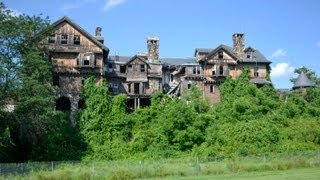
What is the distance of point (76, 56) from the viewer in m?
59.9

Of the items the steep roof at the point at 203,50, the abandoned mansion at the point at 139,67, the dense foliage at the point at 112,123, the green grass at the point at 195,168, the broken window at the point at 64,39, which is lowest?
the green grass at the point at 195,168

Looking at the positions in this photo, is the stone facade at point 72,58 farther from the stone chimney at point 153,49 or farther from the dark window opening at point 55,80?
the stone chimney at point 153,49

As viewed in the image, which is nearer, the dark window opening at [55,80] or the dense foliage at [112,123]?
the dense foliage at [112,123]

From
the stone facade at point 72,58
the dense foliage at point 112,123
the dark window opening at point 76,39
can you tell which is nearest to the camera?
the dense foliage at point 112,123

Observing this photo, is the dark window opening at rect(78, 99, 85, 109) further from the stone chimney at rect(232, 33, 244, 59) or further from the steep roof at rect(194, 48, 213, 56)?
the stone chimney at rect(232, 33, 244, 59)

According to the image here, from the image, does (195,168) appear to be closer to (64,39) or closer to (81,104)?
(81,104)

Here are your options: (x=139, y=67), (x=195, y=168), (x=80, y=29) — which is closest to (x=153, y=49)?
(x=139, y=67)

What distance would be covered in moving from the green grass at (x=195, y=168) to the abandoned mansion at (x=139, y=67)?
21043 mm

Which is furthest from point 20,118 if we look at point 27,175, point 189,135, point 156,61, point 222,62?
point 222,62

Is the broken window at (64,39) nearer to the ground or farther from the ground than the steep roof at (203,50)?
nearer to the ground

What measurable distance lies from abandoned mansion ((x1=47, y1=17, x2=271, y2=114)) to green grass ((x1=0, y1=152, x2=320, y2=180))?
2104 cm

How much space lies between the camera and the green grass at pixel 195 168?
117 ft

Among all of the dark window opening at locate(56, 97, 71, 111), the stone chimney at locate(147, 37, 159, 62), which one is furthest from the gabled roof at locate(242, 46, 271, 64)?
the dark window opening at locate(56, 97, 71, 111)

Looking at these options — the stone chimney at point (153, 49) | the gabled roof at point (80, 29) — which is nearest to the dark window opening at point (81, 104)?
the gabled roof at point (80, 29)
